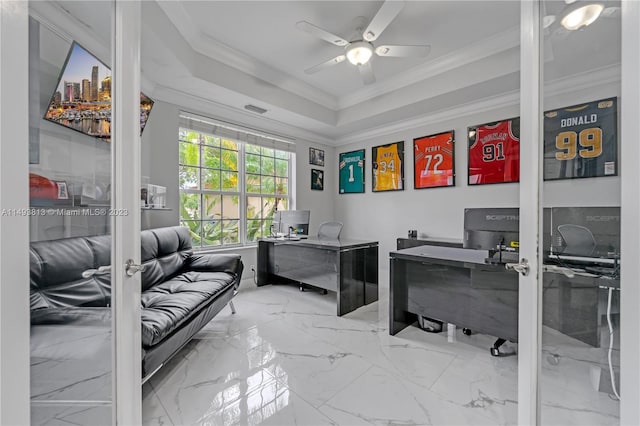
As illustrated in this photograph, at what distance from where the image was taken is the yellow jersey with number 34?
4367mm

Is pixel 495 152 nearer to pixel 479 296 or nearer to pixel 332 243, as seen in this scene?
pixel 479 296

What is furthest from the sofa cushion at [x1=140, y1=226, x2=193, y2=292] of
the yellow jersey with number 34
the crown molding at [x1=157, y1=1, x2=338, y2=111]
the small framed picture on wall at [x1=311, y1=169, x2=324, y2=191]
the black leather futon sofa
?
the yellow jersey with number 34

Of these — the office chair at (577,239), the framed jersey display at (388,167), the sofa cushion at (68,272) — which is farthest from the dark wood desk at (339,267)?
the sofa cushion at (68,272)

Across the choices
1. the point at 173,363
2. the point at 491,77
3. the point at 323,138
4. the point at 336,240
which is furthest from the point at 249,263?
the point at 491,77

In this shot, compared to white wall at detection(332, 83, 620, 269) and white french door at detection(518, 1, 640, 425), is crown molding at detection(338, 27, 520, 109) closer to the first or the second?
white wall at detection(332, 83, 620, 269)

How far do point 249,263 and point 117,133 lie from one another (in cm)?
322

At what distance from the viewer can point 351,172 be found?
16.5 feet

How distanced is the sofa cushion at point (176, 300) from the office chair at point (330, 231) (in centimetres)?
135

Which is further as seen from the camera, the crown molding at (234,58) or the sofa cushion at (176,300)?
the crown molding at (234,58)

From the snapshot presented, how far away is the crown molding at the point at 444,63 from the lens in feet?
8.87

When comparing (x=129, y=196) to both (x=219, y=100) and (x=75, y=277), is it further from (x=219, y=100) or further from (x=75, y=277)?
(x=219, y=100)

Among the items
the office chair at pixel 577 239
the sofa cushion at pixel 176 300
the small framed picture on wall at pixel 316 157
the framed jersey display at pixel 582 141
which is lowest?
the sofa cushion at pixel 176 300

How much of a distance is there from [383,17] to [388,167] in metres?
2.59

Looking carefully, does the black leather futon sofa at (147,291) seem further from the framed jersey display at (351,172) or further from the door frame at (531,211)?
the framed jersey display at (351,172)
